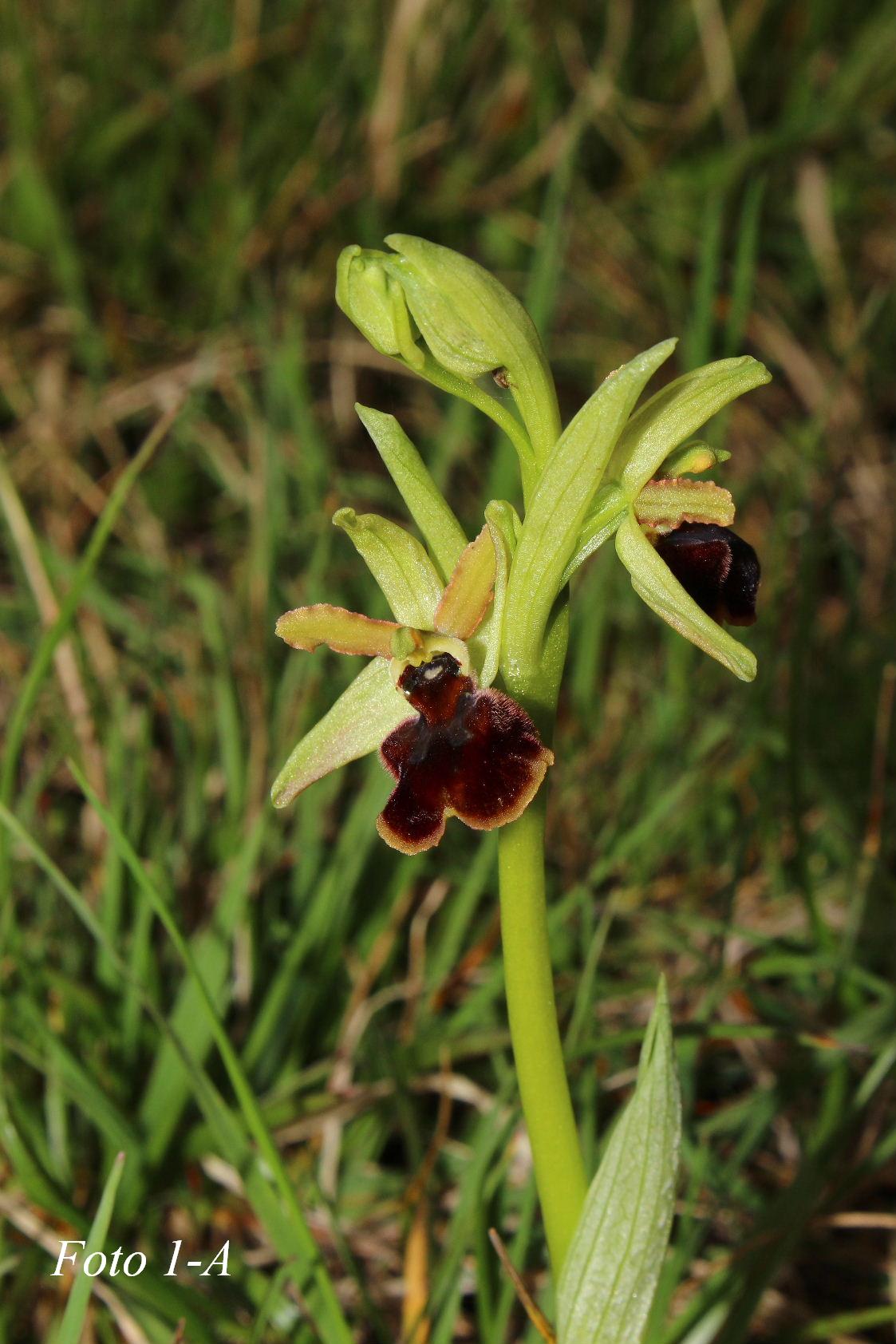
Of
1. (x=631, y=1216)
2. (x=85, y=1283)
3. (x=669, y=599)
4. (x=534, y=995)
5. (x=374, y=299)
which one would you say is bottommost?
(x=85, y=1283)

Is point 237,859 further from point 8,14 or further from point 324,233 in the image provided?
point 8,14

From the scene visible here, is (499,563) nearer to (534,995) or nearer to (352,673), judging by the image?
(534,995)

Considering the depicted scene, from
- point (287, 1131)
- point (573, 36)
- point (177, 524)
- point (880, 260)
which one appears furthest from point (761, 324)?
point (287, 1131)

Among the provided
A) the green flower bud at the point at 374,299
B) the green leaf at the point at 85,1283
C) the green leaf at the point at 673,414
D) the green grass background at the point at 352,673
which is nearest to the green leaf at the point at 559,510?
the green leaf at the point at 673,414

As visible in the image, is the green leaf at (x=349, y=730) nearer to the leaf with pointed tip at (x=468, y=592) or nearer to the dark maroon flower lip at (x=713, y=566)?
the leaf with pointed tip at (x=468, y=592)

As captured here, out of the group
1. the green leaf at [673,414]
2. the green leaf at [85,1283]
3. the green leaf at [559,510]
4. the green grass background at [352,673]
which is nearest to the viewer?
the green leaf at [85,1283]

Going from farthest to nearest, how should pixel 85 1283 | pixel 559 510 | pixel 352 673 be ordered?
pixel 352 673, pixel 559 510, pixel 85 1283

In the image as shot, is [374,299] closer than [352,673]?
Yes

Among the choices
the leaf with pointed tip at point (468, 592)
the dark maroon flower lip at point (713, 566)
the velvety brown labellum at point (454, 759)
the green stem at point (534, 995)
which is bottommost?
the green stem at point (534, 995)

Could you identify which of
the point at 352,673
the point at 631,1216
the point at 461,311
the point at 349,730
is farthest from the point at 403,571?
the point at 352,673
